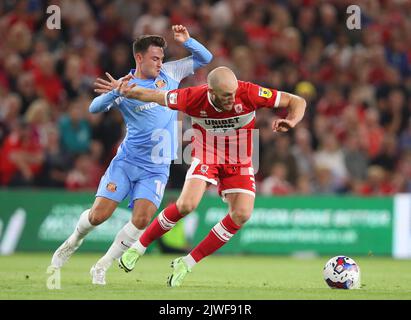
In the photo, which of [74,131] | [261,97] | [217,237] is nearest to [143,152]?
[217,237]

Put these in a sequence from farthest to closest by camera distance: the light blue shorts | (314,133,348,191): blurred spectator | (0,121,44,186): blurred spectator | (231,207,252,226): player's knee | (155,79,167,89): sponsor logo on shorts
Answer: (314,133,348,191): blurred spectator, (0,121,44,186): blurred spectator, (155,79,167,89): sponsor logo on shorts, the light blue shorts, (231,207,252,226): player's knee

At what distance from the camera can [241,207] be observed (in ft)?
33.8

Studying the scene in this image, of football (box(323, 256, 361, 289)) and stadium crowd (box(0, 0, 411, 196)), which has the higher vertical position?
stadium crowd (box(0, 0, 411, 196))

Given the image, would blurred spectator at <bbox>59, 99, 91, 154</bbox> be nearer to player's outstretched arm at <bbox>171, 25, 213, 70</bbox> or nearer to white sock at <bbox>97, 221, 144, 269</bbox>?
player's outstretched arm at <bbox>171, 25, 213, 70</bbox>

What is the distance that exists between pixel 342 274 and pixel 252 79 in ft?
31.2

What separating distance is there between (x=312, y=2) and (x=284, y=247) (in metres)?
6.24

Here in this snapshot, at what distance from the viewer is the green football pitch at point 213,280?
30.2 ft

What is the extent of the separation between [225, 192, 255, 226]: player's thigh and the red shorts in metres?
0.05

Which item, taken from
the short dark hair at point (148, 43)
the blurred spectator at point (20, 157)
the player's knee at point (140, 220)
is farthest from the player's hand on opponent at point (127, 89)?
the blurred spectator at point (20, 157)

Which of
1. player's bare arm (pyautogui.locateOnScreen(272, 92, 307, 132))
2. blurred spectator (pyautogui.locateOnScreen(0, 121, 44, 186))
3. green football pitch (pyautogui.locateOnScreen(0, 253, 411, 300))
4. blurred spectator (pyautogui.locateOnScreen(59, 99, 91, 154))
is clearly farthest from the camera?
blurred spectator (pyautogui.locateOnScreen(59, 99, 91, 154))

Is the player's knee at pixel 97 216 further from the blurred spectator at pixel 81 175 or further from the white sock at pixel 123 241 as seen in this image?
the blurred spectator at pixel 81 175

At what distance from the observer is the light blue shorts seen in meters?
10.7

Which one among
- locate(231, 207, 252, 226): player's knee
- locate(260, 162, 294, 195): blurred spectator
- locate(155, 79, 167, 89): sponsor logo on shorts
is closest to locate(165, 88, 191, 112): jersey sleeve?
locate(155, 79, 167, 89): sponsor logo on shorts

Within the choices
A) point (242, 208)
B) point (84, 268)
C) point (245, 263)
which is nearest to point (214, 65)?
point (245, 263)
